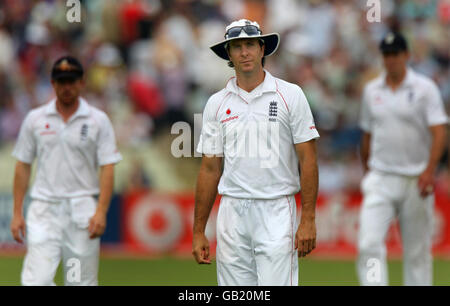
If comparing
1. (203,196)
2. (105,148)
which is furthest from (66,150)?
(203,196)

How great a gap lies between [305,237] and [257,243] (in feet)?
1.14

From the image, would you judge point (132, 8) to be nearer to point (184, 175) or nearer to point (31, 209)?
point (184, 175)

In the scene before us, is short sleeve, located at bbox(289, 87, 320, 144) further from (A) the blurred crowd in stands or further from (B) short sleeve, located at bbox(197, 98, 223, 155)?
(A) the blurred crowd in stands

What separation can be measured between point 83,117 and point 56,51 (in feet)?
25.4

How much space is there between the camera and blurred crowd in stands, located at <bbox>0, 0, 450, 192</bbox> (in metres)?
13.8

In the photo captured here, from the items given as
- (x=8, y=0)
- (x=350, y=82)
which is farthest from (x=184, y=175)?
(x=8, y=0)

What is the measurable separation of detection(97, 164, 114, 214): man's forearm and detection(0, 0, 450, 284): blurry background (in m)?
5.00

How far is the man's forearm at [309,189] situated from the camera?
209 inches

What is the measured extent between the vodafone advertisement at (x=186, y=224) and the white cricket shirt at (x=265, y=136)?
6406 mm

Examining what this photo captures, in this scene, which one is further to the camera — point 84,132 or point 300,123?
point 84,132

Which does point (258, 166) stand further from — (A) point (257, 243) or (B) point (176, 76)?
(B) point (176, 76)

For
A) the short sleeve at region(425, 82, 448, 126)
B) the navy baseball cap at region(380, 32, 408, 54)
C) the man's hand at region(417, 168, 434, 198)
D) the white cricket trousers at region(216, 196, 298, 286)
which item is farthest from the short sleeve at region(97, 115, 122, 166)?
the short sleeve at region(425, 82, 448, 126)

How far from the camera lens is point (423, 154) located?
8.04 meters

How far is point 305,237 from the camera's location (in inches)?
208
